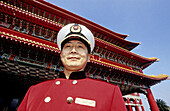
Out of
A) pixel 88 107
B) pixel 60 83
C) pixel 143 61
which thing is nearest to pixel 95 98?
pixel 88 107

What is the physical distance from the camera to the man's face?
3.43 ft

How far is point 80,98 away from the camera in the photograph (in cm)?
73

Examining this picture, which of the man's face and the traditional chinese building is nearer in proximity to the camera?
the man's face

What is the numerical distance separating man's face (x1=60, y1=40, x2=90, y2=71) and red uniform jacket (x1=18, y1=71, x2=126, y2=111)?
0.74 ft

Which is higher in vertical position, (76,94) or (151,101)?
(76,94)

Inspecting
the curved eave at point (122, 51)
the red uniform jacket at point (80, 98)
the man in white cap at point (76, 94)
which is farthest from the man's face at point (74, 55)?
the curved eave at point (122, 51)

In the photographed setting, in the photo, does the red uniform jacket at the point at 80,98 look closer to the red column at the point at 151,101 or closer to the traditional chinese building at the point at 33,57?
the traditional chinese building at the point at 33,57

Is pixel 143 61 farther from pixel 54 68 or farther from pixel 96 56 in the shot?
pixel 54 68

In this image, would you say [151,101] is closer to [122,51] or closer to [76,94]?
[122,51]

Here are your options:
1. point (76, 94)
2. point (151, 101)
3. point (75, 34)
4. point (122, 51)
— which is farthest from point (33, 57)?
point (151, 101)

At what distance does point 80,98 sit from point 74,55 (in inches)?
19.1

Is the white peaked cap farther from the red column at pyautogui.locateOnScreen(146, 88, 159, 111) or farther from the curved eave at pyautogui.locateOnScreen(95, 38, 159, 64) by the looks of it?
the red column at pyautogui.locateOnScreen(146, 88, 159, 111)

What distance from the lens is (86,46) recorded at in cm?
117

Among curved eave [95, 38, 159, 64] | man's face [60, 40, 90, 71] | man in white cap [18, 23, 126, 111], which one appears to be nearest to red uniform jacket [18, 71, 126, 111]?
man in white cap [18, 23, 126, 111]
